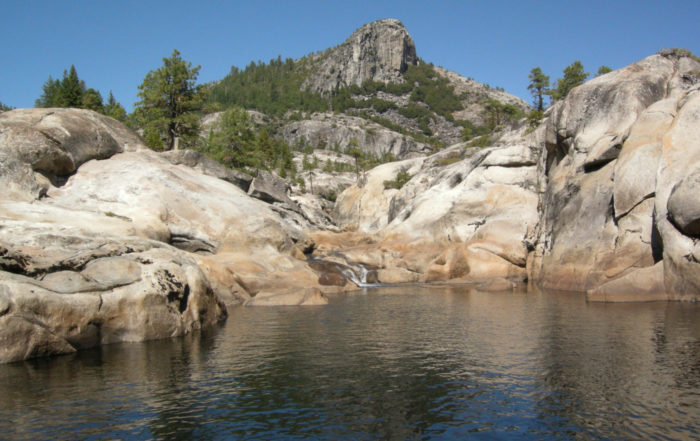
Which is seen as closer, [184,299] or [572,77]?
[184,299]

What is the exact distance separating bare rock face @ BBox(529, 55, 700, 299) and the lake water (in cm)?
590

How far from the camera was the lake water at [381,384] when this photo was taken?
1081 centimetres

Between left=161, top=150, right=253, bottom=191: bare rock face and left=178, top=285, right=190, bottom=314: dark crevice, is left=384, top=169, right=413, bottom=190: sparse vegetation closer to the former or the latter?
left=161, top=150, right=253, bottom=191: bare rock face

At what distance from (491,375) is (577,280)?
23.4 m

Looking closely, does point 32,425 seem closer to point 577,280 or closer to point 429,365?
point 429,365

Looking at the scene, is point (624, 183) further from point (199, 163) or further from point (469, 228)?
point (199, 163)

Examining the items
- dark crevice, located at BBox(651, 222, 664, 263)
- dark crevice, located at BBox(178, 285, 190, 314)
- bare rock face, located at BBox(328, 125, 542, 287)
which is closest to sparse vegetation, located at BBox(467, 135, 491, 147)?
bare rock face, located at BBox(328, 125, 542, 287)

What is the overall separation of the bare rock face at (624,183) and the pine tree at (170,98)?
3938cm

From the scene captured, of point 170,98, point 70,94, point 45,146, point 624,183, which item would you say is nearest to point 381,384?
point 624,183

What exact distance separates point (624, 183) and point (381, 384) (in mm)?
25640

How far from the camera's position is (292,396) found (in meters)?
13.1

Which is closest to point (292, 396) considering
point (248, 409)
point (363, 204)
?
point (248, 409)

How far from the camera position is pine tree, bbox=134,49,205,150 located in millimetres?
58125

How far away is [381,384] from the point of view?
13938mm
